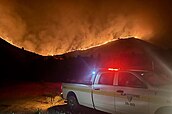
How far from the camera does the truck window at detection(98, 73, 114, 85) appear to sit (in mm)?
9848

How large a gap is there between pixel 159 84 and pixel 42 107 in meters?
6.21

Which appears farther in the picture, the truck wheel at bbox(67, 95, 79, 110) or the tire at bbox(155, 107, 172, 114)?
the truck wheel at bbox(67, 95, 79, 110)

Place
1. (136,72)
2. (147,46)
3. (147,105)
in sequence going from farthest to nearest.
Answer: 1. (147,46)
2. (136,72)
3. (147,105)

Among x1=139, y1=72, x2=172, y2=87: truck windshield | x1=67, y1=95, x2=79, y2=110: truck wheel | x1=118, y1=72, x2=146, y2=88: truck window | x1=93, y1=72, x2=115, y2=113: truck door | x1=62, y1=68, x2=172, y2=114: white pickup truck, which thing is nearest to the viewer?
x1=62, y1=68, x2=172, y2=114: white pickup truck

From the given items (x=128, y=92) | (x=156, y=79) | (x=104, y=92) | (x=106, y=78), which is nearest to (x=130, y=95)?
(x=128, y=92)

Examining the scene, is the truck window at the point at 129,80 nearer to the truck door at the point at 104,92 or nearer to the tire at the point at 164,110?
the truck door at the point at 104,92

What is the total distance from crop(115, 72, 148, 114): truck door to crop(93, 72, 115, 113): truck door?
338 mm

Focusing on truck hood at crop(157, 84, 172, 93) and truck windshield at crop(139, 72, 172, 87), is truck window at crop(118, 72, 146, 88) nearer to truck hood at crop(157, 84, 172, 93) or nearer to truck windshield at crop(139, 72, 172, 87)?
truck windshield at crop(139, 72, 172, 87)

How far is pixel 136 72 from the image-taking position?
8.96 metres

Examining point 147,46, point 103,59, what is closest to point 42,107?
point 103,59

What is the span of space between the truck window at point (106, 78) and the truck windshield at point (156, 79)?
1.31 metres

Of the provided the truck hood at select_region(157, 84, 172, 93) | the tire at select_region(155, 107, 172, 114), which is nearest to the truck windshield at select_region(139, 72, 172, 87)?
the truck hood at select_region(157, 84, 172, 93)

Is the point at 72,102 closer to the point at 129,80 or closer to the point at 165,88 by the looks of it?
the point at 129,80

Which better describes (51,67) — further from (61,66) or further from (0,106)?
(0,106)
